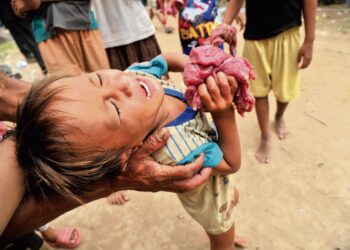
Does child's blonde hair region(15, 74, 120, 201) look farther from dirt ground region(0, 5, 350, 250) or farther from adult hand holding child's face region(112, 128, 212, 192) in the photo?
dirt ground region(0, 5, 350, 250)

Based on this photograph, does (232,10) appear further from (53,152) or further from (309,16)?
(53,152)

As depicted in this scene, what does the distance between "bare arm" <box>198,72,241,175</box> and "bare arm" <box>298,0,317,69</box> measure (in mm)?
1396

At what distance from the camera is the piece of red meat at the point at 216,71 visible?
42.7 inches

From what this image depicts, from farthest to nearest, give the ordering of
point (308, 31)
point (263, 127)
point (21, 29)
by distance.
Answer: point (21, 29) → point (263, 127) → point (308, 31)

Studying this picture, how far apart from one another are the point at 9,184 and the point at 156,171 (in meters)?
0.52

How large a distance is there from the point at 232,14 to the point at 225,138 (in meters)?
1.60

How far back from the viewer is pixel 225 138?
1241mm

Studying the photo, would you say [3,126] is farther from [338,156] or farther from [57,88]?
[338,156]

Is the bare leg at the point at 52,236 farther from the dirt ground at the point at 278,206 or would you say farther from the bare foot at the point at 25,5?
the bare foot at the point at 25,5

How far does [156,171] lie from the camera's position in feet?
3.84

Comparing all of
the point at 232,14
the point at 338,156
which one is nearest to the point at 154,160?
the point at 232,14

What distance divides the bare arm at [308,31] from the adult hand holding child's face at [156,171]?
5.00 ft

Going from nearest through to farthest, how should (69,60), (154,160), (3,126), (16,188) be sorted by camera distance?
(16,188), (154,160), (3,126), (69,60)

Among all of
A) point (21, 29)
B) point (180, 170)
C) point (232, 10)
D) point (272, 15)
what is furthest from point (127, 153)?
point (21, 29)
